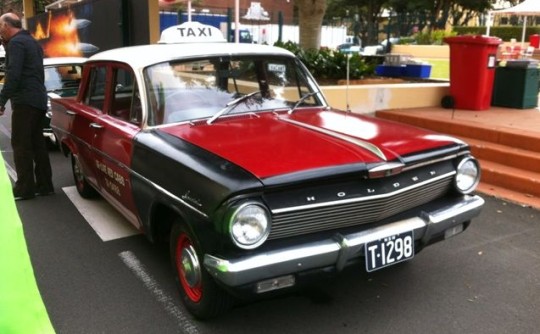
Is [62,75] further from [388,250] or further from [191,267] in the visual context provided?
[388,250]

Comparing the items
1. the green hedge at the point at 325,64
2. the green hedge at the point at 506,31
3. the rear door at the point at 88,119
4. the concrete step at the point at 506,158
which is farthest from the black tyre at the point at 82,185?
the green hedge at the point at 506,31

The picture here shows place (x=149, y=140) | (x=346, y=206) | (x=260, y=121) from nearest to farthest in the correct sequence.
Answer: (x=346, y=206) → (x=149, y=140) → (x=260, y=121)

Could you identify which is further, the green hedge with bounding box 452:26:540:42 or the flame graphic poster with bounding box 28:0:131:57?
the green hedge with bounding box 452:26:540:42

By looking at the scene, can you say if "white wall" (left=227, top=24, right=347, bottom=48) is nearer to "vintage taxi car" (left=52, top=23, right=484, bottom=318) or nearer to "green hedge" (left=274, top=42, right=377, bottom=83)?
"green hedge" (left=274, top=42, right=377, bottom=83)

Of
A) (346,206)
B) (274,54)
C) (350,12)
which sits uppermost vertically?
(350,12)

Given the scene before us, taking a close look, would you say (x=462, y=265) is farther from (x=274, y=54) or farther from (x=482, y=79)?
(x=482, y=79)

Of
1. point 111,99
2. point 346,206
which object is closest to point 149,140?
point 111,99

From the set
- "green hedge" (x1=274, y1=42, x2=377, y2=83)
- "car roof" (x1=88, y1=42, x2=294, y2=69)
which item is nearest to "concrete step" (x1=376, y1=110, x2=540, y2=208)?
"car roof" (x1=88, y1=42, x2=294, y2=69)

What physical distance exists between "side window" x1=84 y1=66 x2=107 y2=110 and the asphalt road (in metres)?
1.24

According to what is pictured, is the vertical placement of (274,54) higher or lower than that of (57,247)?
higher

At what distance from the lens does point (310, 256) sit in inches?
109

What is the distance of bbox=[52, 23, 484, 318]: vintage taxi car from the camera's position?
8.96 ft

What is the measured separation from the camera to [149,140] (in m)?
3.58

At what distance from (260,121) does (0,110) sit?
3.14m
